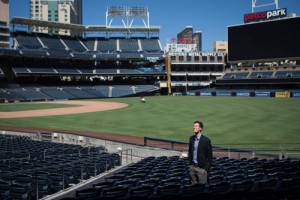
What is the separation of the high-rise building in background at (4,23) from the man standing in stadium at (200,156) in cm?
9240

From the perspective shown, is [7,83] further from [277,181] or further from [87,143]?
[277,181]

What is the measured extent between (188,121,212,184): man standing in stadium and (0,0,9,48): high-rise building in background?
92.4m

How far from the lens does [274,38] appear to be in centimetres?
6875

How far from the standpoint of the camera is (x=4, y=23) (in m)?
92.9

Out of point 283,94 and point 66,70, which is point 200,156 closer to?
point 283,94

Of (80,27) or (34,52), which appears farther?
(80,27)

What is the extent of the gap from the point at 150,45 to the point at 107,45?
13.3 metres

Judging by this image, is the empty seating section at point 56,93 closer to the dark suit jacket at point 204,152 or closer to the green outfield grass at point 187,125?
the green outfield grass at point 187,125

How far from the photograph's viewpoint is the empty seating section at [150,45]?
103150mm

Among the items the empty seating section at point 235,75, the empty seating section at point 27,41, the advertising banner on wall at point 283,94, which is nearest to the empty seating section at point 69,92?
the empty seating section at point 27,41

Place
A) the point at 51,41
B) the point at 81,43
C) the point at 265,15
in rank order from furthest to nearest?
the point at 81,43 → the point at 51,41 → the point at 265,15

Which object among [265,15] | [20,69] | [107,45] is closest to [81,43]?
[107,45]

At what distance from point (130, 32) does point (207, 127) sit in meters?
78.0

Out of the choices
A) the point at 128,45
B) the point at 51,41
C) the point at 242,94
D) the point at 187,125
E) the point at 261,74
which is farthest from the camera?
the point at 128,45
